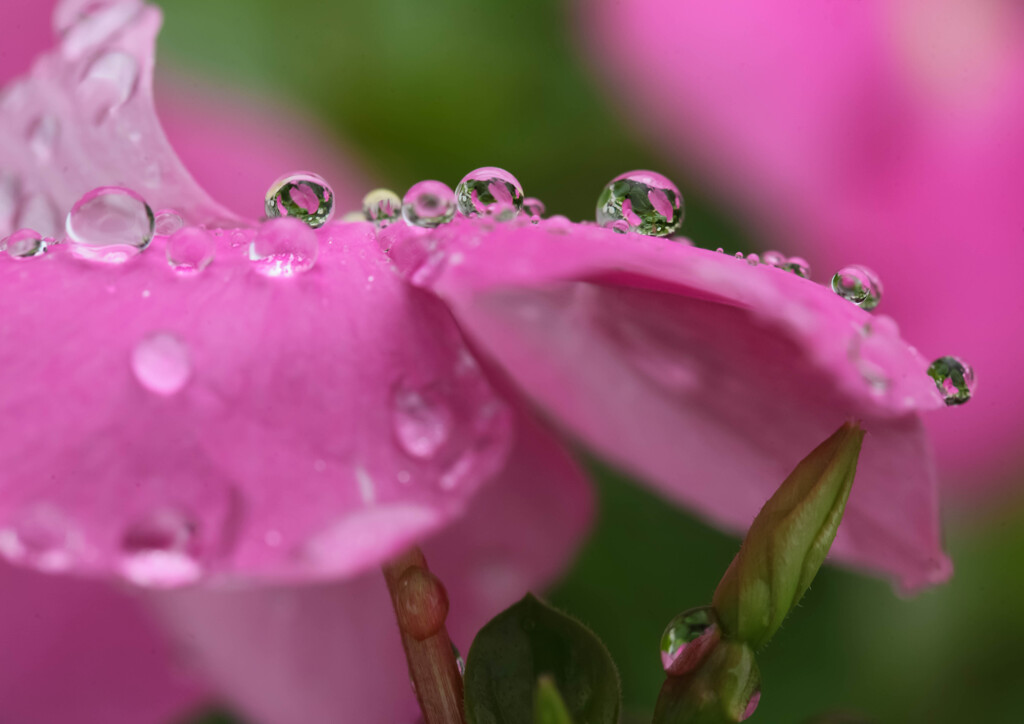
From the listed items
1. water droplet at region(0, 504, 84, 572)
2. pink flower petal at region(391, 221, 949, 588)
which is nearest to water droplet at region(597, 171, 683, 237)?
pink flower petal at region(391, 221, 949, 588)

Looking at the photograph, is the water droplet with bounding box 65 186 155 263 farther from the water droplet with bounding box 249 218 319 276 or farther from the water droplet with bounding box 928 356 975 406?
the water droplet with bounding box 928 356 975 406

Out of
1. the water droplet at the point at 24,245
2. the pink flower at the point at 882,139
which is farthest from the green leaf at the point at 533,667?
the pink flower at the point at 882,139

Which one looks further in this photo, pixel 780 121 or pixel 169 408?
pixel 780 121

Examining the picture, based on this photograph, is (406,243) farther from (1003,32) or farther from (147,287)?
(1003,32)

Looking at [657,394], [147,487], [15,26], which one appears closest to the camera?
[147,487]

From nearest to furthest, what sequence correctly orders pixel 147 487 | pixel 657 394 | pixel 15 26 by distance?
pixel 147 487
pixel 657 394
pixel 15 26

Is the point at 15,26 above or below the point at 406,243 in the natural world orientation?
below

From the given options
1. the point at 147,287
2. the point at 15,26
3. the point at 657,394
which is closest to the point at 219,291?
the point at 147,287

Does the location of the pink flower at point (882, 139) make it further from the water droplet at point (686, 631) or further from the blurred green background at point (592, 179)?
the water droplet at point (686, 631)
